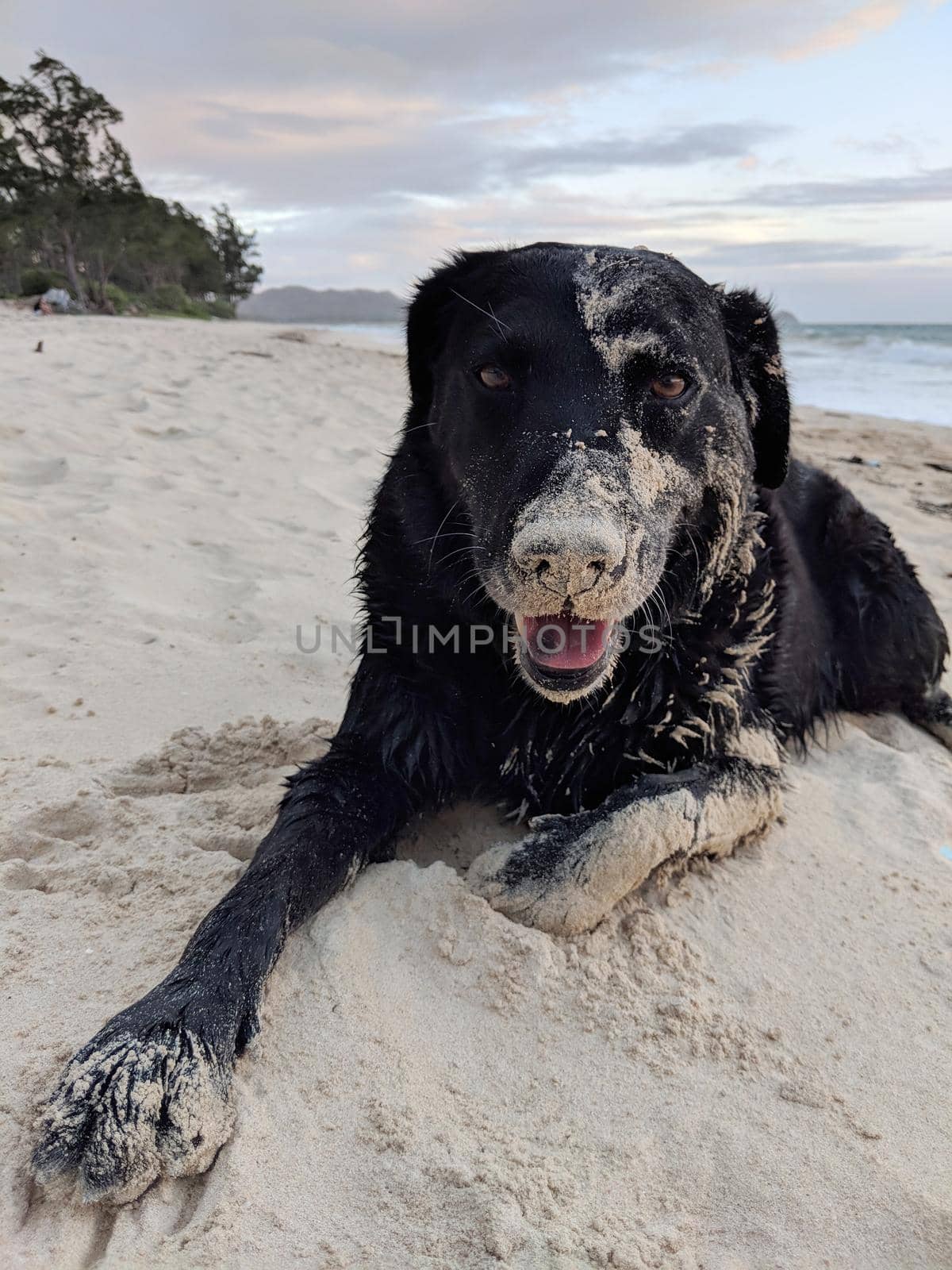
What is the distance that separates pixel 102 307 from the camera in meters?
32.7

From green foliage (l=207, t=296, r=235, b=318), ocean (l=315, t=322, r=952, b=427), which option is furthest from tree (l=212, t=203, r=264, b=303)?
ocean (l=315, t=322, r=952, b=427)

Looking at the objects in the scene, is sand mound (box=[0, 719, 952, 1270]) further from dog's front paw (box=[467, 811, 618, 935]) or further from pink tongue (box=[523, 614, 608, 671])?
pink tongue (box=[523, 614, 608, 671])

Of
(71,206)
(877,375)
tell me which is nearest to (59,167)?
(71,206)

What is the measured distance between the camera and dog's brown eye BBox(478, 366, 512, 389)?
2445mm

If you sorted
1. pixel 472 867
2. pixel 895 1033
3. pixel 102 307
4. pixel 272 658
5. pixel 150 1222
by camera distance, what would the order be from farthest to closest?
pixel 102 307 < pixel 272 658 < pixel 472 867 < pixel 895 1033 < pixel 150 1222

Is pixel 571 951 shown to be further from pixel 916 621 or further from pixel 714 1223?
pixel 916 621

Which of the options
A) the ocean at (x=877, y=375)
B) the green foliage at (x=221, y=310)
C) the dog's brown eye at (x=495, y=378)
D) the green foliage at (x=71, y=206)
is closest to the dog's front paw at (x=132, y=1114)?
the dog's brown eye at (x=495, y=378)

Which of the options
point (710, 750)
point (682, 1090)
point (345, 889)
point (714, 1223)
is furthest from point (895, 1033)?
point (345, 889)

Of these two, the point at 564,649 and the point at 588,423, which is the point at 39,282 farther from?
the point at 564,649

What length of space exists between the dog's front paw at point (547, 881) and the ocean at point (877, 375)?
828cm

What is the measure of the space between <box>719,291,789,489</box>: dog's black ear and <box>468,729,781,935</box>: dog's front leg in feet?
3.58

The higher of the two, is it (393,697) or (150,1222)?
(393,697)

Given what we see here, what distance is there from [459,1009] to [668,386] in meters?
1.67

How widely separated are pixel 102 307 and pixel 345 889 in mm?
35541
